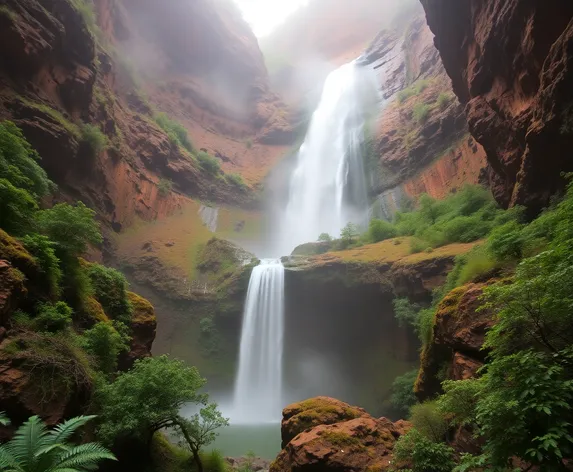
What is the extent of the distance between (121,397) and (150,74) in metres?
47.4

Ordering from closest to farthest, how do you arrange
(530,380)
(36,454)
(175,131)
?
(530,380) < (36,454) < (175,131)

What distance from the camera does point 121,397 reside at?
290 inches

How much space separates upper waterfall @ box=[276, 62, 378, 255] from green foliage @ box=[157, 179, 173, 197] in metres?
11.9

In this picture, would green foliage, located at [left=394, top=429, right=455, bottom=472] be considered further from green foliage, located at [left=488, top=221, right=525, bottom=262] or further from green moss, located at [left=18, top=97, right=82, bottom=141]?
green moss, located at [left=18, top=97, right=82, bottom=141]

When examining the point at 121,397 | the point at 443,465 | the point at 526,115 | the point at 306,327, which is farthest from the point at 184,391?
the point at 306,327

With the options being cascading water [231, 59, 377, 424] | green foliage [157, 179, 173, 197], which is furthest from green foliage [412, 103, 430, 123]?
green foliage [157, 179, 173, 197]

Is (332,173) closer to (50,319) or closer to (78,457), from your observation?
(50,319)

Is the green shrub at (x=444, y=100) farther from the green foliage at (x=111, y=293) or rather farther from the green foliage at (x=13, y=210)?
the green foliage at (x=13, y=210)

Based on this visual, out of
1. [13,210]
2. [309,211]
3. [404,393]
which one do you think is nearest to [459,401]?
[13,210]

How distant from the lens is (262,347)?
22062 mm

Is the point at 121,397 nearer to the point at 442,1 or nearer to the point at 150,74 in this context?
the point at 442,1

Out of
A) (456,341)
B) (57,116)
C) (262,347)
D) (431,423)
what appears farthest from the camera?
(262,347)

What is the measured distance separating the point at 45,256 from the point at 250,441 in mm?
11865

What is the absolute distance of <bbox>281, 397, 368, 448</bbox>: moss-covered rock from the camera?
951cm
